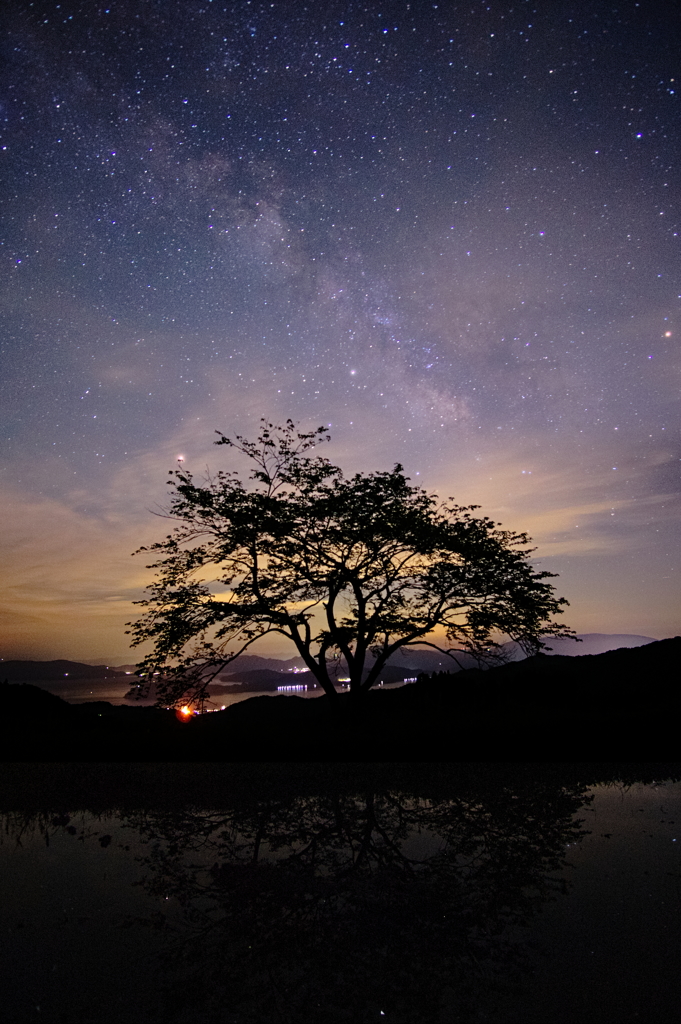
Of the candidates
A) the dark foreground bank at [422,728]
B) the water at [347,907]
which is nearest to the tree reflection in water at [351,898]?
the water at [347,907]

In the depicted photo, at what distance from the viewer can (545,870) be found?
6645mm

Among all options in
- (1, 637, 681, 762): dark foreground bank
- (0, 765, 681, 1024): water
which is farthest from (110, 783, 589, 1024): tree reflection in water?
(1, 637, 681, 762): dark foreground bank

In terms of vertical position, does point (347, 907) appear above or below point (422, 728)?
below

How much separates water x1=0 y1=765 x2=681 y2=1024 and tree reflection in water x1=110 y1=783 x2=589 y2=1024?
0.08ft

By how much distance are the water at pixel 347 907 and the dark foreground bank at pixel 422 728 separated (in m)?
3.66

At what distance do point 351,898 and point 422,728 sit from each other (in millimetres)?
10040

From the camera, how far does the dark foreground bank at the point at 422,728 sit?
14.2 meters

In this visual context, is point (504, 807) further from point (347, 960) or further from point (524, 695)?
point (524, 695)

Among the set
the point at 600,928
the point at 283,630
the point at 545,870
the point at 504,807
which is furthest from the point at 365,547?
the point at 600,928

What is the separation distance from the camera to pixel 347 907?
5680 millimetres

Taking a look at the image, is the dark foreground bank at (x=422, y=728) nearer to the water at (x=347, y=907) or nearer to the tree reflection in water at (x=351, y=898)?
the water at (x=347, y=907)

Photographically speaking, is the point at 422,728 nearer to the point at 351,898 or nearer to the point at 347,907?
the point at 351,898

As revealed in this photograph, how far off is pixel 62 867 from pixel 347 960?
4343 millimetres

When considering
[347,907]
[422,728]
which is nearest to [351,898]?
[347,907]
